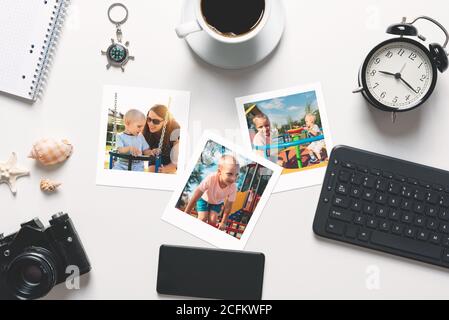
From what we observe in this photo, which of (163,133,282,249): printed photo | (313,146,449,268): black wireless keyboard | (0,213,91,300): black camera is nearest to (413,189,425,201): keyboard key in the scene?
(313,146,449,268): black wireless keyboard

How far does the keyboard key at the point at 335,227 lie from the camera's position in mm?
857

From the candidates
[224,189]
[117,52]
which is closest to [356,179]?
[224,189]

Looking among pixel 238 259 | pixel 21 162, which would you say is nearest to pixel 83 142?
pixel 21 162

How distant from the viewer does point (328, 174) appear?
0.86m

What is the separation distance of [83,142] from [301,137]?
0.40 metres

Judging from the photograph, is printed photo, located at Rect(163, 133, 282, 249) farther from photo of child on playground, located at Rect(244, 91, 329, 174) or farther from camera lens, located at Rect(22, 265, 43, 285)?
camera lens, located at Rect(22, 265, 43, 285)

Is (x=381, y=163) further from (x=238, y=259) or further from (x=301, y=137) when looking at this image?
(x=238, y=259)

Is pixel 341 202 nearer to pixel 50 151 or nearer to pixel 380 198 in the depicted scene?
pixel 380 198

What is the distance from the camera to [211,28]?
750 mm

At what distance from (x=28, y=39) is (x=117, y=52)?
161 mm

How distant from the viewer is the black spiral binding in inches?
33.1
